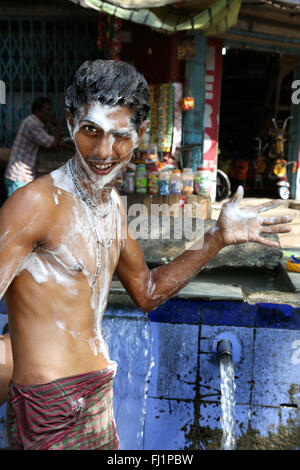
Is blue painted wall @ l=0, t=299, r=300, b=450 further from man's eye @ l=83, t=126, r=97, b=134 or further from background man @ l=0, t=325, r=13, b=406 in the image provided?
man's eye @ l=83, t=126, r=97, b=134

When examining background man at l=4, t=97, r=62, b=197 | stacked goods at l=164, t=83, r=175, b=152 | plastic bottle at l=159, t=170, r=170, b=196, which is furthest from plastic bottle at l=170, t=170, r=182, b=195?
background man at l=4, t=97, r=62, b=197

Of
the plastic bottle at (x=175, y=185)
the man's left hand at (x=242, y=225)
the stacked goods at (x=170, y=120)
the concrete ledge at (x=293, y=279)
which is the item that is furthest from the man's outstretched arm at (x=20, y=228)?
the stacked goods at (x=170, y=120)

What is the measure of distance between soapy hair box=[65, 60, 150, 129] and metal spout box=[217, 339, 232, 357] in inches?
65.6

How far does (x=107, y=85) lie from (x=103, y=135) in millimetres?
155

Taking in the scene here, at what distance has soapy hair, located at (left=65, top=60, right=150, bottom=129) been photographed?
1.48 metres

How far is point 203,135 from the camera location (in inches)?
317

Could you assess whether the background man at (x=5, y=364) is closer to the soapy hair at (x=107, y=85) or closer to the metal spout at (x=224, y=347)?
the soapy hair at (x=107, y=85)

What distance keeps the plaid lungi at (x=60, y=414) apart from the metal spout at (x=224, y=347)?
3.98ft

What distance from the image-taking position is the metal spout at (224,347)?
271 cm
